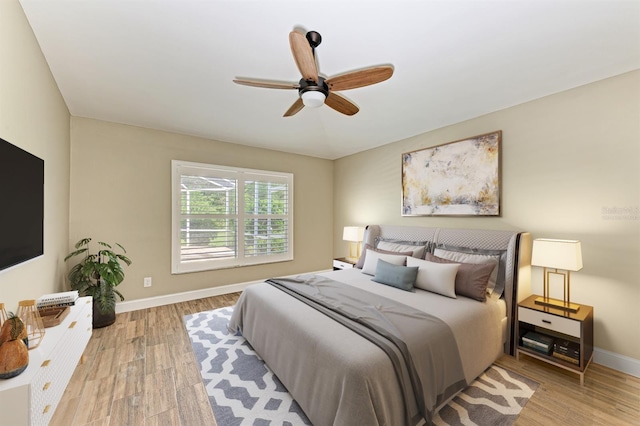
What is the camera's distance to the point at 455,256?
2.90 m

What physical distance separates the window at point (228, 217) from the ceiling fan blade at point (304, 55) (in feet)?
9.30

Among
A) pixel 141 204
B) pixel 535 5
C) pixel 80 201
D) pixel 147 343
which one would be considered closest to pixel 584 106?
pixel 535 5

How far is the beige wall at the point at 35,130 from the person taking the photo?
5.26ft

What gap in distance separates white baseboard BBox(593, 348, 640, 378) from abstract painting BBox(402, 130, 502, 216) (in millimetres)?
1492

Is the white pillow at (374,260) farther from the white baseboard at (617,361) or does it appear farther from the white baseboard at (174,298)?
the white baseboard at (174,298)

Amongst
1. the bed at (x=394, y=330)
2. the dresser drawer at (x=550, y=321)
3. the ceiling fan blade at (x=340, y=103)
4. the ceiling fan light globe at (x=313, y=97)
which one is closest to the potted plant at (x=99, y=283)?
the bed at (x=394, y=330)

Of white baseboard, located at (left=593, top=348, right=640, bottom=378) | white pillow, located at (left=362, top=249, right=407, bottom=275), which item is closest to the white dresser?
white pillow, located at (left=362, top=249, right=407, bottom=275)

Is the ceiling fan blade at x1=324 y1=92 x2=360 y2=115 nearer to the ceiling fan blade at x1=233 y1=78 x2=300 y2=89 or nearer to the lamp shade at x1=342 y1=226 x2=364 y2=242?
the ceiling fan blade at x1=233 y1=78 x2=300 y2=89

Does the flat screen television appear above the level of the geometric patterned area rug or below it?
above

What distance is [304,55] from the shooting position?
1599mm

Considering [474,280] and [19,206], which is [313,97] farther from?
[474,280]

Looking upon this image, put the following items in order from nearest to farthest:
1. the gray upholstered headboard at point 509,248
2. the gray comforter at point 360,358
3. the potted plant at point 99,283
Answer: the gray comforter at point 360,358 < the gray upholstered headboard at point 509,248 < the potted plant at point 99,283

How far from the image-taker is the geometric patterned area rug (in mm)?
1720

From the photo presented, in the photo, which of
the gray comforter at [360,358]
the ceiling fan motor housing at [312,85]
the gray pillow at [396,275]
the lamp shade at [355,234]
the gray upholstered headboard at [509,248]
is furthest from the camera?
the lamp shade at [355,234]
